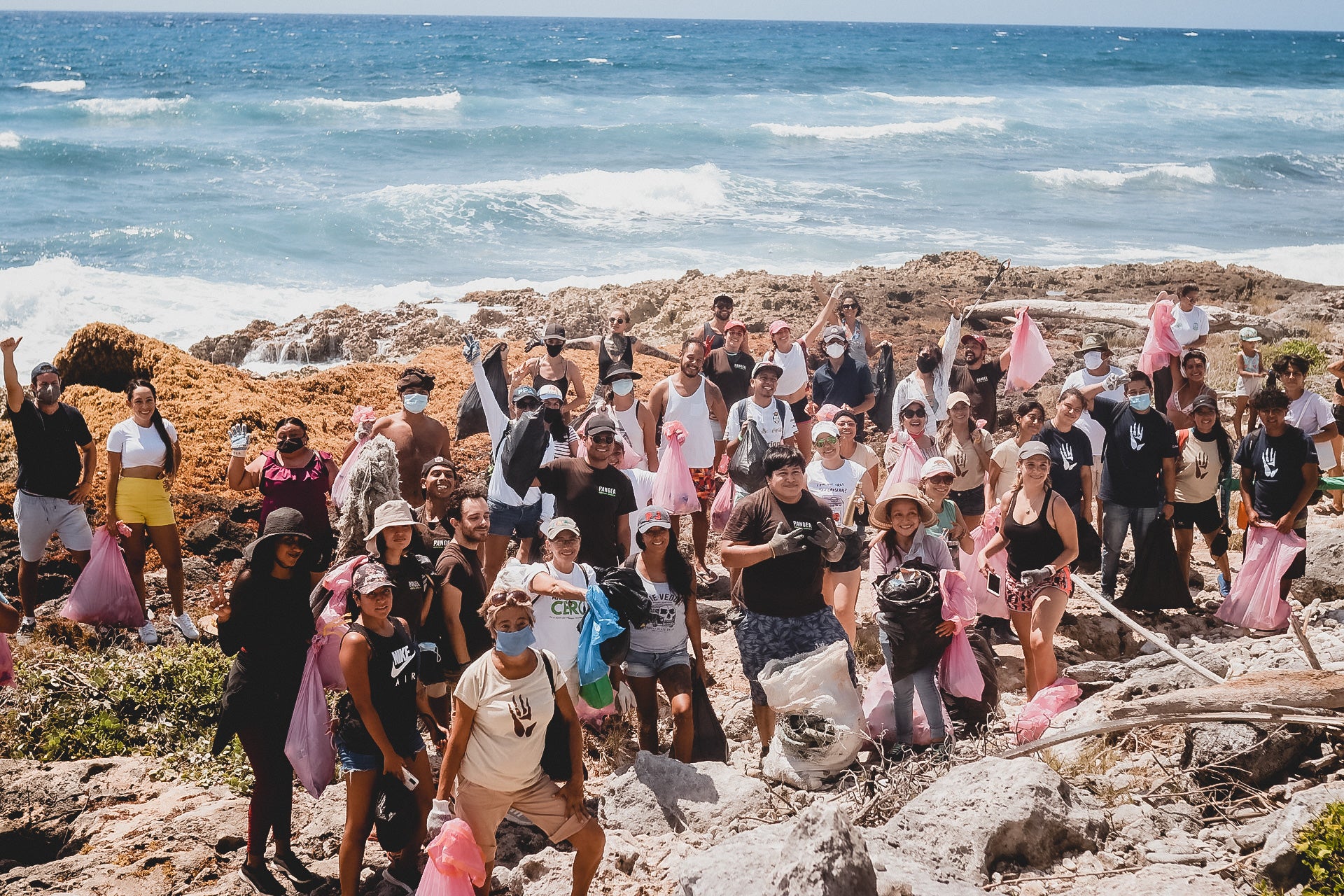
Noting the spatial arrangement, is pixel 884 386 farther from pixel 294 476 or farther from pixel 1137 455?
pixel 294 476

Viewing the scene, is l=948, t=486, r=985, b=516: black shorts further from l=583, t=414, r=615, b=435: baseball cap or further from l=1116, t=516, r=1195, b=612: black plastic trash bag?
l=583, t=414, r=615, b=435: baseball cap

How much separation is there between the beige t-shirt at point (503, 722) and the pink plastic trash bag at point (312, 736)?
0.73 m

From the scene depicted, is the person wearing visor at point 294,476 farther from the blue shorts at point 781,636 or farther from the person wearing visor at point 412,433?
the blue shorts at point 781,636

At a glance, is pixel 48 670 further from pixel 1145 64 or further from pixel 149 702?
pixel 1145 64

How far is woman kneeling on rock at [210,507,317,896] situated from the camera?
4812 millimetres

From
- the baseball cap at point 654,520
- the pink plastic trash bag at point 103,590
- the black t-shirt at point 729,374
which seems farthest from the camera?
the black t-shirt at point 729,374

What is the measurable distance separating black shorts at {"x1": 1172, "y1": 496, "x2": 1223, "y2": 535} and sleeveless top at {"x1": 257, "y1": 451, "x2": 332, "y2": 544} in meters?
5.69

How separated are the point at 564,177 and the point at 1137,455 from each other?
1088 inches

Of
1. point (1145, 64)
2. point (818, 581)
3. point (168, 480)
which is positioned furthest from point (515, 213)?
point (1145, 64)

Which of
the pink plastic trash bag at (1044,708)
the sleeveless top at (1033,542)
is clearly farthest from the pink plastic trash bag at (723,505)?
the pink plastic trash bag at (1044,708)

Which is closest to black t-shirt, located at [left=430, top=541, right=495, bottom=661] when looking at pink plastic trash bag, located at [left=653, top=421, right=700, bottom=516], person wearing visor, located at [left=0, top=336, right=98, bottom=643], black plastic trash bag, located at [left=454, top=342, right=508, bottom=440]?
pink plastic trash bag, located at [left=653, top=421, right=700, bottom=516]

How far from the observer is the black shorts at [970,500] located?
7895 mm

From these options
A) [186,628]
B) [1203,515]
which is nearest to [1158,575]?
[1203,515]

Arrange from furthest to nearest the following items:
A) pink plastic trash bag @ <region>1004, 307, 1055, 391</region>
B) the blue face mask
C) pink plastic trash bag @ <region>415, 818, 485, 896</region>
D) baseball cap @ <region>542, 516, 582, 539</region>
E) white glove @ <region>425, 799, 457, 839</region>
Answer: pink plastic trash bag @ <region>1004, 307, 1055, 391</region>, baseball cap @ <region>542, 516, 582, 539</region>, the blue face mask, white glove @ <region>425, 799, 457, 839</region>, pink plastic trash bag @ <region>415, 818, 485, 896</region>
